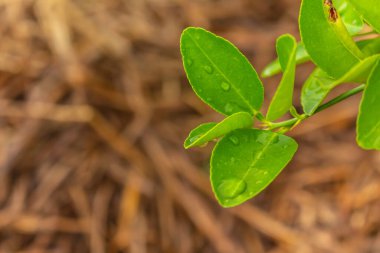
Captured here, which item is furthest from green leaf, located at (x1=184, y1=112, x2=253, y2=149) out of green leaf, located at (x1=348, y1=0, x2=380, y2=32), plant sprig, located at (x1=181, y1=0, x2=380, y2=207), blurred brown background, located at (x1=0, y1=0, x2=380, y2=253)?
blurred brown background, located at (x1=0, y1=0, x2=380, y2=253)

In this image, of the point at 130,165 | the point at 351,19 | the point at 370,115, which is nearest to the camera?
the point at 370,115

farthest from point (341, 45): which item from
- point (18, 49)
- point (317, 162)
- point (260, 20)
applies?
point (260, 20)

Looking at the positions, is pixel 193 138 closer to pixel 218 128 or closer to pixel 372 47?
pixel 218 128

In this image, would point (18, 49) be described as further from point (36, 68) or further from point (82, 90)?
point (82, 90)

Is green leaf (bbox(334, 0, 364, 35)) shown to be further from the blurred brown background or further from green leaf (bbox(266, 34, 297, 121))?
the blurred brown background

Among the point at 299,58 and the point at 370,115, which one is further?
the point at 299,58

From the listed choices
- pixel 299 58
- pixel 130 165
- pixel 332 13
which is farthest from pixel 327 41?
pixel 130 165
